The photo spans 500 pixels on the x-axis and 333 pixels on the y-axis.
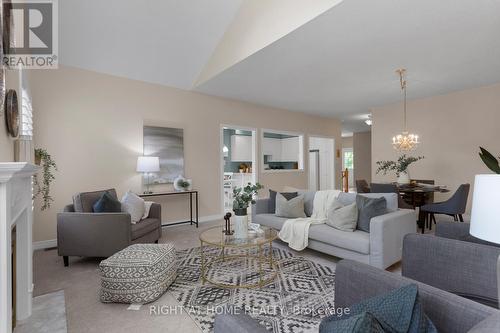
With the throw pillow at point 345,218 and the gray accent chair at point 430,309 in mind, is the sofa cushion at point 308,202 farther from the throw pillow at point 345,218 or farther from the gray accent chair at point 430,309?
the gray accent chair at point 430,309

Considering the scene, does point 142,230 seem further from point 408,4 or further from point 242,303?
point 408,4

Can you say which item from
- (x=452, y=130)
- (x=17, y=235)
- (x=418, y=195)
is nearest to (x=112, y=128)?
(x=17, y=235)

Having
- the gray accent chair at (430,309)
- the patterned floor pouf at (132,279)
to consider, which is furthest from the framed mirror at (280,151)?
the gray accent chair at (430,309)

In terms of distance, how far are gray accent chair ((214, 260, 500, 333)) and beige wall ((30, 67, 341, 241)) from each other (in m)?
3.99

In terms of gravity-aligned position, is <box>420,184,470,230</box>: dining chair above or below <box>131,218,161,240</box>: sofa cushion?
above

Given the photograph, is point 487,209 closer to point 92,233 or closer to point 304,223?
point 304,223

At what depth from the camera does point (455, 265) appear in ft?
5.55

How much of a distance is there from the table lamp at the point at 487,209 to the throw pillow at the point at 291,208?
2.70 m

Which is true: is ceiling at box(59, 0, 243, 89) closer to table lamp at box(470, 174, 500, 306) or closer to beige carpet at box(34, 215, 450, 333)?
beige carpet at box(34, 215, 450, 333)

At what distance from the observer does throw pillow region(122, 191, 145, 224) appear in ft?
11.6

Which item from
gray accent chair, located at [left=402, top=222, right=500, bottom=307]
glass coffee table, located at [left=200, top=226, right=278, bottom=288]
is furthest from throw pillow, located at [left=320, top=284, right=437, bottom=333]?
glass coffee table, located at [left=200, top=226, right=278, bottom=288]

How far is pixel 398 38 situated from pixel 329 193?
211 cm

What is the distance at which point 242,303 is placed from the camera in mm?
2193

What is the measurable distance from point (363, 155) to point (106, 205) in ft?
32.1
